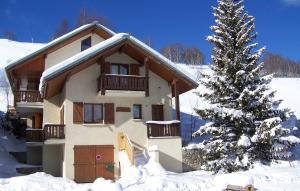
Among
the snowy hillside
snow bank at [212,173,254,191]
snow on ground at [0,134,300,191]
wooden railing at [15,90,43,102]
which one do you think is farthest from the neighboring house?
the snowy hillside

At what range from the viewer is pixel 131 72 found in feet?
85.7

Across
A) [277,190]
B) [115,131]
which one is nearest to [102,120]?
[115,131]

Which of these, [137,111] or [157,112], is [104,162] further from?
[157,112]

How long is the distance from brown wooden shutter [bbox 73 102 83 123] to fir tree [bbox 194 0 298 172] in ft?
22.5

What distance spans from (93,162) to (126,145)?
253 centimetres

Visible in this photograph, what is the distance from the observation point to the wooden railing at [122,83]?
2380 centimetres

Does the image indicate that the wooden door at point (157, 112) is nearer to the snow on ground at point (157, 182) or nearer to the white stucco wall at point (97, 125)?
the white stucco wall at point (97, 125)

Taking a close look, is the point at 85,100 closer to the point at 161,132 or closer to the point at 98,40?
the point at 161,132

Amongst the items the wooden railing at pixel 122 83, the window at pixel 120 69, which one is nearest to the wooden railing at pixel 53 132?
the wooden railing at pixel 122 83

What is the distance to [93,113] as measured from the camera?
80.7 ft

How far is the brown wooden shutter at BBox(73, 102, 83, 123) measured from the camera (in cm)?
2400

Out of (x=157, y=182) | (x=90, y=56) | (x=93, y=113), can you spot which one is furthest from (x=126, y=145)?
(x=157, y=182)

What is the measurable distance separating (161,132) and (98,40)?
30.4 feet

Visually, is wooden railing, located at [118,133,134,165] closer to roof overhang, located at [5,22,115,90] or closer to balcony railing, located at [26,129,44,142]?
balcony railing, located at [26,129,44,142]
